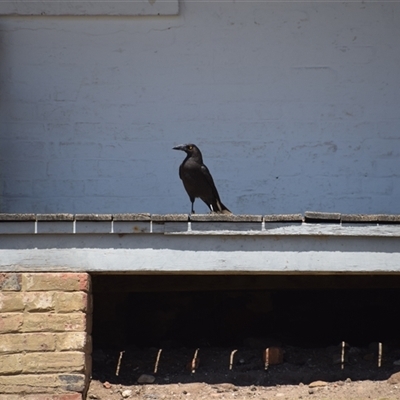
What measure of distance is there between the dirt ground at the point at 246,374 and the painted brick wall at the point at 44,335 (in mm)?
403

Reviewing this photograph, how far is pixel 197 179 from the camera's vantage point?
8.58 meters

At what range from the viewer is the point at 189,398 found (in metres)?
7.65

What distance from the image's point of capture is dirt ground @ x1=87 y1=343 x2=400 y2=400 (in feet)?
25.2

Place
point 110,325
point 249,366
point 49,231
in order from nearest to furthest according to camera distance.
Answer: point 49,231 < point 249,366 < point 110,325

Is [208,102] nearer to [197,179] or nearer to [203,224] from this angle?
[197,179]

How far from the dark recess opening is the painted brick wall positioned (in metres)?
1.25

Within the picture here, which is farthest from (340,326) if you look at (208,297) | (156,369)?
(156,369)

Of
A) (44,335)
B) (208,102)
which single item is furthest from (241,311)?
(44,335)

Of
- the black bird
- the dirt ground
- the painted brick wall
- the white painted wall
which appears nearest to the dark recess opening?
the dirt ground

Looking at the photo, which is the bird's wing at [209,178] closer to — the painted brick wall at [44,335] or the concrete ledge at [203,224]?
the concrete ledge at [203,224]

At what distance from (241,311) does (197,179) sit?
1258mm

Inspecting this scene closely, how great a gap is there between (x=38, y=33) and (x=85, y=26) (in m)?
0.40

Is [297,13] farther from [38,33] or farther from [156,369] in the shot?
[156,369]

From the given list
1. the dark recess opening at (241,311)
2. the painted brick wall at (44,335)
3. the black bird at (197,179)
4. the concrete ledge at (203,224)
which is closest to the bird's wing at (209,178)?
the black bird at (197,179)
